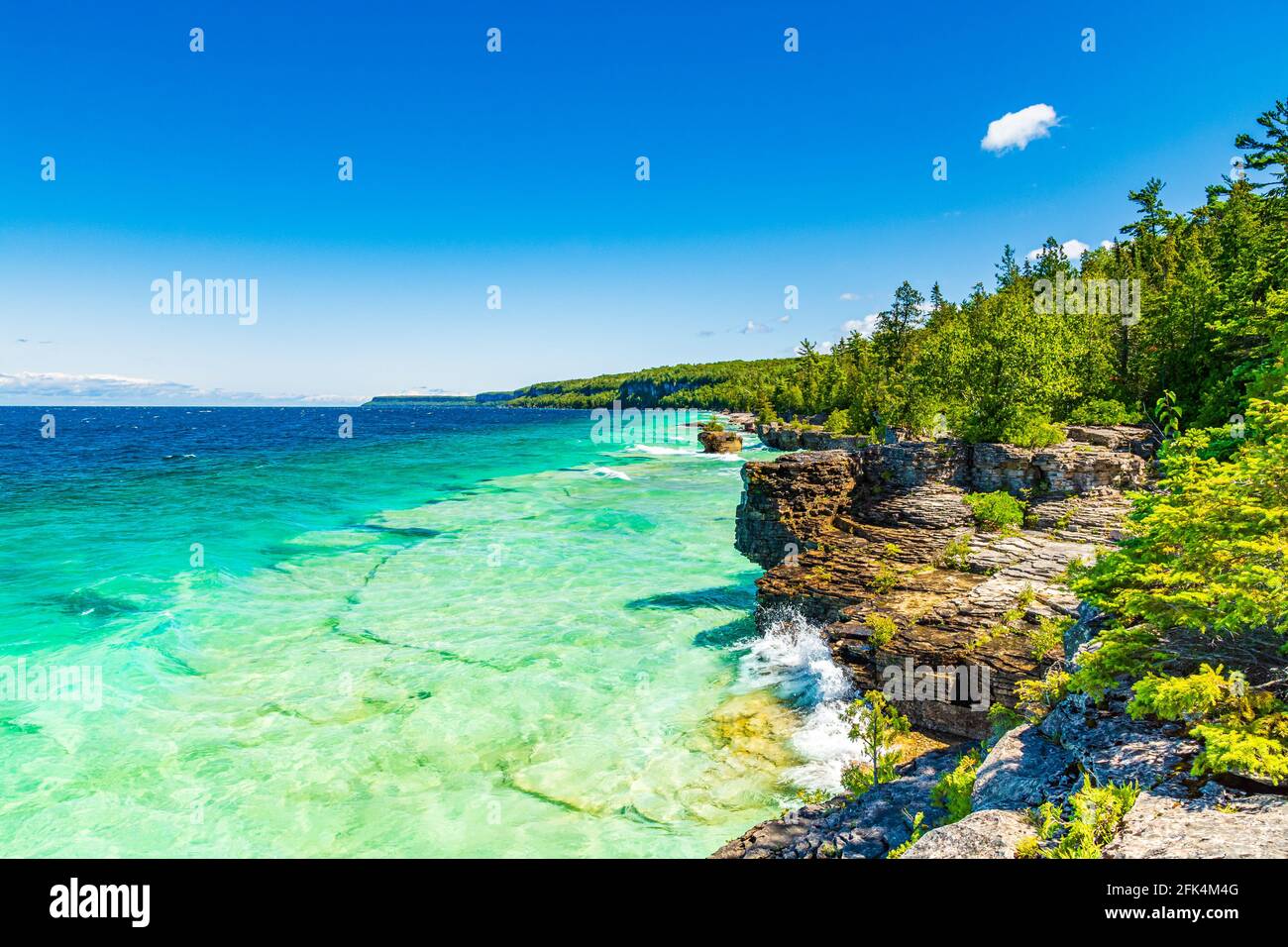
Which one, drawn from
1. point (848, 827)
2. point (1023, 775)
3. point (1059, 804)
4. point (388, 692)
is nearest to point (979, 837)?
point (1059, 804)

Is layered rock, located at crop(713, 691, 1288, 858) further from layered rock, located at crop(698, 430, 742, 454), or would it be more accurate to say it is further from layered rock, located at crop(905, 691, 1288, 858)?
layered rock, located at crop(698, 430, 742, 454)

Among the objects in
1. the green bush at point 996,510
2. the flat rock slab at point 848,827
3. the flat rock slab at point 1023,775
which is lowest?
the flat rock slab at point 848,827

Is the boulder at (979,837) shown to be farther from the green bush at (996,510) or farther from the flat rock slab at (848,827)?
the green bush at (996,510)

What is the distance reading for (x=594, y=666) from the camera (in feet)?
70.4

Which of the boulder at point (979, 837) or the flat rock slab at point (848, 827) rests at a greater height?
the boulder at point (979, 837)

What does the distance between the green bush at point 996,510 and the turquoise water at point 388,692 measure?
9.71 meters

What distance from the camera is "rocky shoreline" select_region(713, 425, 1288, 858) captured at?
6.35 metres

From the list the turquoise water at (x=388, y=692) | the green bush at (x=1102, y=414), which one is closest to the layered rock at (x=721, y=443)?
the turquoise water at (x=388, y=692)

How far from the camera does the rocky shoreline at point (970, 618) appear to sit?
6350 mm

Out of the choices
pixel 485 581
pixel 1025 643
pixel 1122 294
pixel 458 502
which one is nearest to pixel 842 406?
pixel 1122 294

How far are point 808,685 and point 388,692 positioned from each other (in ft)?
43.1

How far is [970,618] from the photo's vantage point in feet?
49.6

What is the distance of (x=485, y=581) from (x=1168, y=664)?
2792cm
